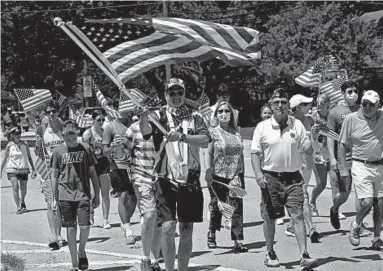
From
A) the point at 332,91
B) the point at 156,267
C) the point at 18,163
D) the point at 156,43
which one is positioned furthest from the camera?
the point at 18,163

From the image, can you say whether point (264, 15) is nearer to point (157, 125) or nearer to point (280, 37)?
point (280, 37)

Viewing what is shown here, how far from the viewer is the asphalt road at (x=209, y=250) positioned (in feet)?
28.3

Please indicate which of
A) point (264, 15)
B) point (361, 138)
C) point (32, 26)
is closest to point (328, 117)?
point (361, 138)

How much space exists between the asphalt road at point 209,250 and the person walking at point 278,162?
0.60 m

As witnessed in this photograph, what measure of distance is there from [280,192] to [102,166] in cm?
410

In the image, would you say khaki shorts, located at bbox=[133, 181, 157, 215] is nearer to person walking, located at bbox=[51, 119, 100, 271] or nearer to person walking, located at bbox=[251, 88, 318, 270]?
person walking, located at bbox=[51, 119, 100, 271]

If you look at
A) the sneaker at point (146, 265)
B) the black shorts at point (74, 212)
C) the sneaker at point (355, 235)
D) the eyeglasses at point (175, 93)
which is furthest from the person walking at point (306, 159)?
the eyeglasses at point (175, 93)

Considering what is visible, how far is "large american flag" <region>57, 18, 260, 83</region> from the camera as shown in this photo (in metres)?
7.74

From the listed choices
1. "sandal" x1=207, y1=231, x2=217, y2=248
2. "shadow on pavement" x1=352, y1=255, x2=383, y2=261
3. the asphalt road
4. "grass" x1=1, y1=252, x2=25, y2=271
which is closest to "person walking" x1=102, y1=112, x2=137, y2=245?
the asphalt road

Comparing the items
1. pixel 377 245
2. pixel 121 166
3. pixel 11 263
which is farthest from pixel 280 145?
pixel 11 263

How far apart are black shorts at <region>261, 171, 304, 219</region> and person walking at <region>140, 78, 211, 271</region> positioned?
143cm

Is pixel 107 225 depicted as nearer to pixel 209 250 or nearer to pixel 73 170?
pixel 209 250

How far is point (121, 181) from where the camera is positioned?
1059 centimetres

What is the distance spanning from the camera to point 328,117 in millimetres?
10586
